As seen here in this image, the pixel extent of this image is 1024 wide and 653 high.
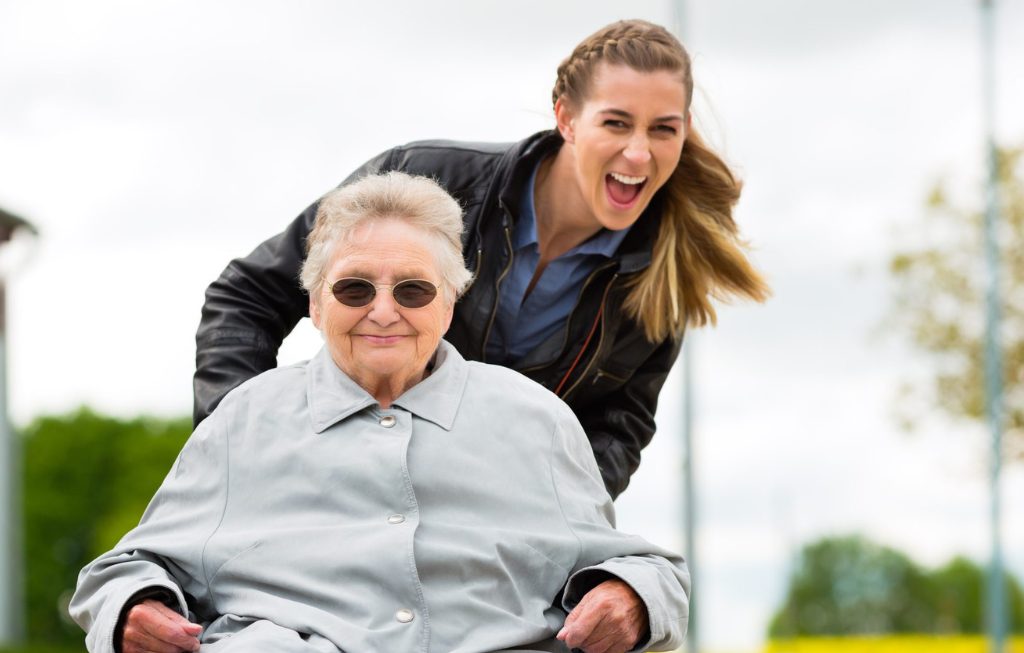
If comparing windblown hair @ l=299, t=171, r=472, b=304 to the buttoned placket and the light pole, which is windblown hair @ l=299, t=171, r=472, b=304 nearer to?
the buttoned placket

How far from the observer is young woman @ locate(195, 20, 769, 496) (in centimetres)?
364

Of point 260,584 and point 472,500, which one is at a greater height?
point 472,500

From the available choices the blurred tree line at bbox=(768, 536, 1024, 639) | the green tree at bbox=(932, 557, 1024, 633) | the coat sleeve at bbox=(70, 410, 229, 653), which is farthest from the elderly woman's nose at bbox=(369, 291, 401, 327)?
the green tree at bbox=(932, 557, 1024, 633)

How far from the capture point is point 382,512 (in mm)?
2803

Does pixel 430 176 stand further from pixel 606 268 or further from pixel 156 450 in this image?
pixel 156 450

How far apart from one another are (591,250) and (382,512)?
1.25 metres

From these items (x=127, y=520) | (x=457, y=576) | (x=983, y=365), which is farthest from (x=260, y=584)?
(x=127, y=520)

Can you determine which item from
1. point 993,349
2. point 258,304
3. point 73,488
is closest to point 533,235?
point 258,304

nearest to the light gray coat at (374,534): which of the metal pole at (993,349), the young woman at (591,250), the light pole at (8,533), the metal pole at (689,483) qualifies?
the young woman at (591,250)

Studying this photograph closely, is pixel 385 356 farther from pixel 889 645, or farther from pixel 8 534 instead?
pixel 8 534

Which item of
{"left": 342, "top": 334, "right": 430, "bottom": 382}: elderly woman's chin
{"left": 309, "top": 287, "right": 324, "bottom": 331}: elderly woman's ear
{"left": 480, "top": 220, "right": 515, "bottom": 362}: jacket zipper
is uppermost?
{"left": 480, "top": 220, "right": 515, "bottom": 362}: jacket zipper

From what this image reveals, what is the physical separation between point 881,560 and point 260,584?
514 inches

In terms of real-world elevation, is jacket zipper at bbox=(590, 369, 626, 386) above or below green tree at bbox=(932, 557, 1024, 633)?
above

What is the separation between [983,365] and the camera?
694 inches
